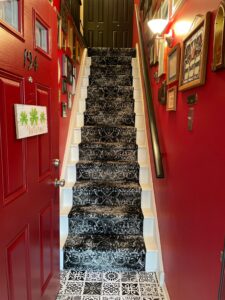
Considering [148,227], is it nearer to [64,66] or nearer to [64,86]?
[64,86]

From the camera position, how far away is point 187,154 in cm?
134

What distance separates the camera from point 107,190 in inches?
94.3

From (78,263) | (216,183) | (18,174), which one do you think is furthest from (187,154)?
(78,263)

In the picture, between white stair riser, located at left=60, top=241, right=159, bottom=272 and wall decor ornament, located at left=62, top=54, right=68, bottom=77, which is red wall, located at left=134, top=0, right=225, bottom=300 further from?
wall decor ornament, located at left=62, top=54, right=68, bottom=77

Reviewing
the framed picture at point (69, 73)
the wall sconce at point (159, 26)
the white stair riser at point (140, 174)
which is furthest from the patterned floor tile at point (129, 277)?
the framed picture at point (69, 73)

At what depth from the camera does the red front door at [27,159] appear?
0.95 m

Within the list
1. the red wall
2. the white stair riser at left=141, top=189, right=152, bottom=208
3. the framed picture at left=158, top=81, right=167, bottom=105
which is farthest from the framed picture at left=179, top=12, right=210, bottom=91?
the white stair riser at left=141, top=189, right=152, bottom=208

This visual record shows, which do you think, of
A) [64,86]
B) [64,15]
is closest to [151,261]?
[64,86]

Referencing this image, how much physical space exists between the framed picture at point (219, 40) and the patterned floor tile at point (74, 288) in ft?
5.84

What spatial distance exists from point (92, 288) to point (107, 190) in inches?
34.6

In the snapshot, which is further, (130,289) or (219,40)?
(130,289)

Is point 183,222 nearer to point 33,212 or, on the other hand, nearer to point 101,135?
point 33,212

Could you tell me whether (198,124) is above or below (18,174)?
above

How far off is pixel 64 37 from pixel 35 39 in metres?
1.37
